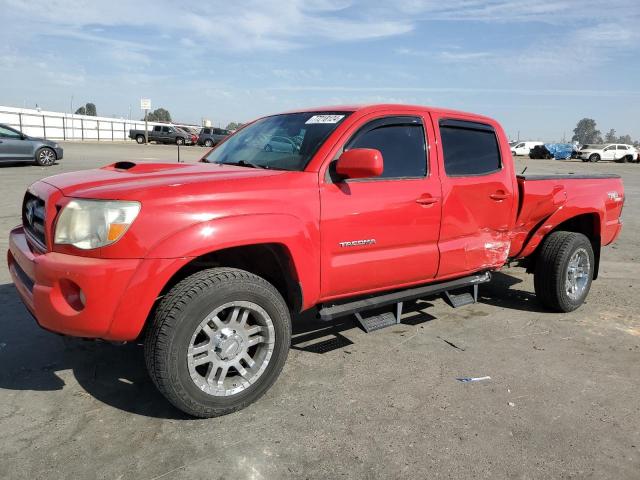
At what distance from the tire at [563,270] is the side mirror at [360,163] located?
2.53m

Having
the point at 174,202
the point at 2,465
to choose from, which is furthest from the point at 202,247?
the point at 2,465

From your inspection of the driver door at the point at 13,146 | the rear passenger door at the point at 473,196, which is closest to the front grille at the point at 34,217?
the rear passenger door at the point at 473,196

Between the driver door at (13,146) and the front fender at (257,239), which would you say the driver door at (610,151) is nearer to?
the driver door at (13,146)

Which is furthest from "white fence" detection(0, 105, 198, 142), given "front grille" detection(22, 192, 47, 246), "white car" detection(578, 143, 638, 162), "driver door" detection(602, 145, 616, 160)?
"front grille" detection(22, 192, 47, 246)

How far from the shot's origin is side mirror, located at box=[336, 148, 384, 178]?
122 inches

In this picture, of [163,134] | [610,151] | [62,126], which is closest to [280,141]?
[163,134]

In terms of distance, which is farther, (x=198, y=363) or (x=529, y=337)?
(x=529, y=337)

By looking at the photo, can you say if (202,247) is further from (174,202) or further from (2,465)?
(2,465)

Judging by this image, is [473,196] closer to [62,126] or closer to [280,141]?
[280,141]

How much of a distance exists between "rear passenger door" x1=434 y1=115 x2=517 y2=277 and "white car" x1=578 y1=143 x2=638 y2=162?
4760 cm

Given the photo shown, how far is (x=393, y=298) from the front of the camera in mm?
3744

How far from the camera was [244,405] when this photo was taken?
3023 millimetres

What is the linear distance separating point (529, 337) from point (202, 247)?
2.99m

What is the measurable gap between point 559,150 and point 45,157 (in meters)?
45.0
